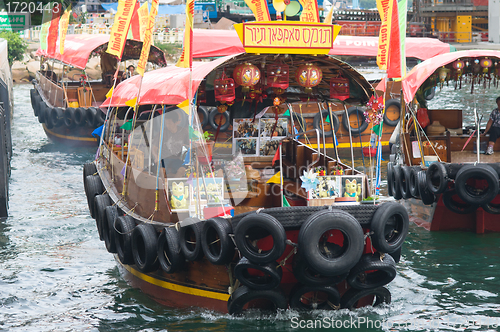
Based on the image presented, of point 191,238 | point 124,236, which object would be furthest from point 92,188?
point 191,238

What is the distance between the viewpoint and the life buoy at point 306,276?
583cm

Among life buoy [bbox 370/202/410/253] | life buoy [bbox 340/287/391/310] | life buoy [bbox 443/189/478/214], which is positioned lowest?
life buoy [bbox 340/287/391/310]

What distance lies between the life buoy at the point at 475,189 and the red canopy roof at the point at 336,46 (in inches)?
312

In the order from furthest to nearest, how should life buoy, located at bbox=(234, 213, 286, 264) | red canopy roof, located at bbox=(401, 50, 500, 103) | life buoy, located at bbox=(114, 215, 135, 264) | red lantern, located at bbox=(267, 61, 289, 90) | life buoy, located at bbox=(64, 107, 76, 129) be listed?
life buoy, located at bbox=(64, 107, 76, 129), red canopy roof, located at bbox=(401, 50, 500, 103), red lantern, located at bbox=(267, 61, 289, 90), life buoy, located at bbox=(114, 215, 135, 264), life buoy, located at bbox=(234, 213, 286, 264)

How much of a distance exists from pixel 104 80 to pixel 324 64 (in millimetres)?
13068

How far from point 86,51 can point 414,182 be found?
10.8 meters

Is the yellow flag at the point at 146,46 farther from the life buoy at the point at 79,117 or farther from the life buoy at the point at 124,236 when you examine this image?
the life buoy at the point at 79,117

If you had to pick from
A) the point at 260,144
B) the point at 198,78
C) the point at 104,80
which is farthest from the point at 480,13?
the point at 198,78

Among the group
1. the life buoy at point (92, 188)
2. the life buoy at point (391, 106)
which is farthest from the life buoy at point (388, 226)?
the life buoy at point (391, 106)

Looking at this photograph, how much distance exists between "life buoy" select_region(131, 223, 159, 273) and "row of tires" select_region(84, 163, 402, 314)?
11mm

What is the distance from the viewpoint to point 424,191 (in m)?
9.55

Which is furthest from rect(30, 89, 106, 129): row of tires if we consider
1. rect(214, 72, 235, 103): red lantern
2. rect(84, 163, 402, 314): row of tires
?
rect(84, 163, 402, 314): row of tires

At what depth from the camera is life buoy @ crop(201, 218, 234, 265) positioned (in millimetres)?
5828

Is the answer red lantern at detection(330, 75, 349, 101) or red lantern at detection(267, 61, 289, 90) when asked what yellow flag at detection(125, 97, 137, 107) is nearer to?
red lantern at detection(267, 61, 289, 90)
